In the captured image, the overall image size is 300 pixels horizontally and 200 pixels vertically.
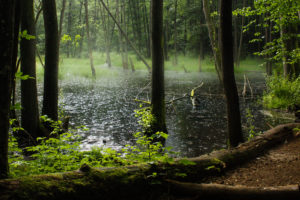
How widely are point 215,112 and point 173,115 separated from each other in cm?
235

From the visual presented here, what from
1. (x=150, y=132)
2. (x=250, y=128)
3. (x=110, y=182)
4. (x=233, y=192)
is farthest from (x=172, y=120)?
(x=110, y=182)

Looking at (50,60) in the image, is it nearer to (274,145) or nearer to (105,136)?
(105,136)

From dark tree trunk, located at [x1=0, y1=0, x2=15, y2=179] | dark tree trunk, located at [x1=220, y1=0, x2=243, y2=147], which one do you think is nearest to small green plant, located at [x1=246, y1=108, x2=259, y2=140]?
dark tree trunk, located at [x1=220, y1=0, x2=243, y2=147]

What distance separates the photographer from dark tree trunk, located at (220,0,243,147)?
556cm

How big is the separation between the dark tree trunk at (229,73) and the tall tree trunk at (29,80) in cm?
567

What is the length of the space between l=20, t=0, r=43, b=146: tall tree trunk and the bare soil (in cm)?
614

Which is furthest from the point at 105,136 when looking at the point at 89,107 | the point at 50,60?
the point at 89,107

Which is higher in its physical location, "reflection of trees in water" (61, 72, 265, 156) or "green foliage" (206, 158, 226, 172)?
"green foliage" (206, 158, 226, 172)

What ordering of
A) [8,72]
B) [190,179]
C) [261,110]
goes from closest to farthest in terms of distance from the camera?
1. [8,72]
2. [190,179]
3. [261,110]

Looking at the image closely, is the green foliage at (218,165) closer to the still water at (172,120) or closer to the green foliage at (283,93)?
the still water at (172,120)

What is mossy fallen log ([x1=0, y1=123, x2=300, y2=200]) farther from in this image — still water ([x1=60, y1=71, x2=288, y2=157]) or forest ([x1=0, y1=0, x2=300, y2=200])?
still water ([x1=60, y1=71, x2=288, y2=157])

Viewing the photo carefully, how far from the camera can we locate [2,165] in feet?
9.09

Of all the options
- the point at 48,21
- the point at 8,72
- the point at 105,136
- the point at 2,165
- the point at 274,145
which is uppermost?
the point at 48,21

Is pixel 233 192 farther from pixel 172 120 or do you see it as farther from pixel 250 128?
pixel 172 120
